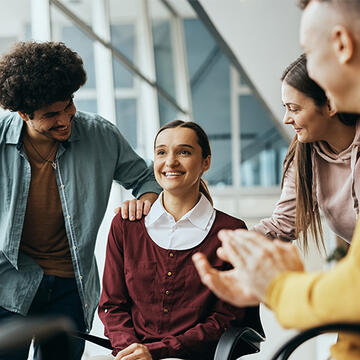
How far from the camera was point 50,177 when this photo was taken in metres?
2.22

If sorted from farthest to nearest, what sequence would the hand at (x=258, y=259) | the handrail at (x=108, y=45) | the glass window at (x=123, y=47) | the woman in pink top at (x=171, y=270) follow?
1. the glass window at (x=123, y=47)
2. the handrail at (x=108, y=45)
3. the woman in pink top at (x=171, y=270)
4. the hand at (x=258, y=259)

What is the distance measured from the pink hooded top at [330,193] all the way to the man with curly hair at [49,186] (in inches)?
19.0

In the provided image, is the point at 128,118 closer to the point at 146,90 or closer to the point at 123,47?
the point at 123,47

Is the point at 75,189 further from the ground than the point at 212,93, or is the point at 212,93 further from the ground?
the point at 212,93

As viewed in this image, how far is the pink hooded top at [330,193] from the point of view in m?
1.87

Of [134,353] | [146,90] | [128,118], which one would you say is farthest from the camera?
[146,90]

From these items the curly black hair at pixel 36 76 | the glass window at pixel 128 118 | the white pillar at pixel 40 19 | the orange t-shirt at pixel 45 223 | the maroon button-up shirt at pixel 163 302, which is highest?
the white pillar at pixel 40 19

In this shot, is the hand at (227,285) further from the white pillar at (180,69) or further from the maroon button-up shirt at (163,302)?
the white pillar at (180,69)

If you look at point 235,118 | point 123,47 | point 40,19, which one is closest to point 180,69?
point 235,118

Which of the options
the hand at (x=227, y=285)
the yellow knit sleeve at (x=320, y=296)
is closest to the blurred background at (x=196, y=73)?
the hand at (x=227, y=285)

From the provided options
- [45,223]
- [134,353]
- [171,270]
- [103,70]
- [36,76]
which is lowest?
[134,353]

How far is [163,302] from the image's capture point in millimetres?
A: 1984

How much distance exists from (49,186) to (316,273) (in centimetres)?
134

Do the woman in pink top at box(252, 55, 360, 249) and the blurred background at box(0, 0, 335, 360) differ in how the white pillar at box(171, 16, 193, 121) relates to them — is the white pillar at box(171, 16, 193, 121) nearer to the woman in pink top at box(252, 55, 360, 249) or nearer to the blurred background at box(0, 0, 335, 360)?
the blurred background at box(0, 0, 335, 360)
